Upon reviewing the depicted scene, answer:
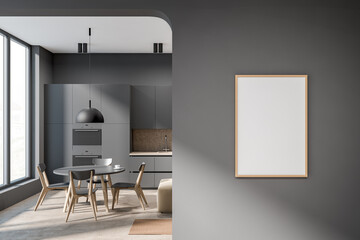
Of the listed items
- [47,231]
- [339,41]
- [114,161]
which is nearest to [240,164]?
[339,41]

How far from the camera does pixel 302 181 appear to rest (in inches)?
113

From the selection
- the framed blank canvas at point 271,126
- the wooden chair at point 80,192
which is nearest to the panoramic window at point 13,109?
the wooden chair at point 80,192

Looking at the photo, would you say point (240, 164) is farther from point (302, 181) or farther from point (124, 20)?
point (124, 20)

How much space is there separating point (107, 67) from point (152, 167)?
2660 millimetres

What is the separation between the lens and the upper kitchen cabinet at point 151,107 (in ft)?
25.9

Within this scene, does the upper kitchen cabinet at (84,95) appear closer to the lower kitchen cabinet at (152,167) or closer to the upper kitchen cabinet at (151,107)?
the upper kitchen cabinet at (151,107)

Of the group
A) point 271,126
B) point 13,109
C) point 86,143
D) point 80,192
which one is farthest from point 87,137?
point 271,126

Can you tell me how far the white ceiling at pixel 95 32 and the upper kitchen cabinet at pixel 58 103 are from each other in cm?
91

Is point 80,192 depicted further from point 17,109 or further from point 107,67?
point 107,67

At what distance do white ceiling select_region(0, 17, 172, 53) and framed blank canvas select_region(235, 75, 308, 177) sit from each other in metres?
3.08

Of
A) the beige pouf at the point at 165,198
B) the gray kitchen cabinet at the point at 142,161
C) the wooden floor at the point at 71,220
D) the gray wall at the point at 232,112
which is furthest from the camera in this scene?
the gray kitchen cabinet at the point at 142,161

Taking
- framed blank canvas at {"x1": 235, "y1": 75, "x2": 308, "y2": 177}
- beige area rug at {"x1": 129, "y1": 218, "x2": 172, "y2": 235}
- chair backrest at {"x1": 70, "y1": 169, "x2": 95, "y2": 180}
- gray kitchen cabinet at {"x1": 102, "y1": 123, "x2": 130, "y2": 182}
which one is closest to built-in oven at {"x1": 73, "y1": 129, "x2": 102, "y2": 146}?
gray kitchen cabinet at {"x1": 102, "y1": 123, "x2": 130, "y2": 182}

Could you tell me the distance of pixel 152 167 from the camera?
7660mm

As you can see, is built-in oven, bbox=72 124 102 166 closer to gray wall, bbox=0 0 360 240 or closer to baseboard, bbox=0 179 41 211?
baseboard, bbox=0 179 41 211
